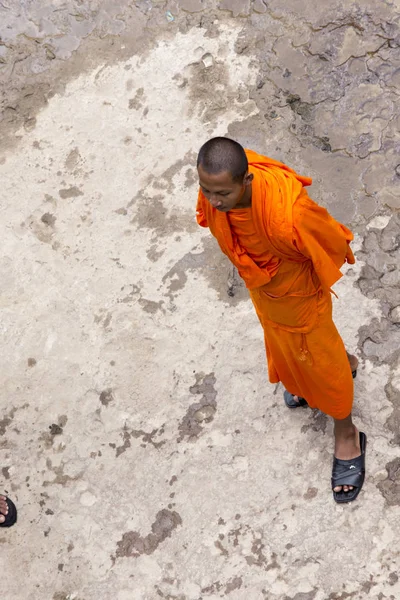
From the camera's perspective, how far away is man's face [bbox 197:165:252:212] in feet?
5.97

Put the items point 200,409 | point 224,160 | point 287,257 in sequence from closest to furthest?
point 224,160
point 287,257
point 200,409

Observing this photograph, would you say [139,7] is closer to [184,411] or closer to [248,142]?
[248,142]

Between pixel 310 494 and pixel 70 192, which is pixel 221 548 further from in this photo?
pixel 70 192

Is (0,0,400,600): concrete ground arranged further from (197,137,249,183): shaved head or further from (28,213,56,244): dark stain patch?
(197,137,249,183): shaved head

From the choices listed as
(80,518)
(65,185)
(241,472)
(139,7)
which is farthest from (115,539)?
(139,7)

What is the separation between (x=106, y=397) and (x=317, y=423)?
36.6 inches

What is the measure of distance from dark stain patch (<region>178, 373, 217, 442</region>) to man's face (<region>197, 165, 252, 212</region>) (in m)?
1.22

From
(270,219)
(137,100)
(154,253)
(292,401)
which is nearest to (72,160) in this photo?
(137,100)

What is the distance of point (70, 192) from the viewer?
3.54 meters

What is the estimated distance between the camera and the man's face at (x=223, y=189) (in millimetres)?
1819

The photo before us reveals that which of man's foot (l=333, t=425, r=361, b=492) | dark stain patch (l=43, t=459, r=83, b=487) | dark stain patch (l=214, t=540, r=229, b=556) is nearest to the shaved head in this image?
man's foot (l=333, t=425, r=361, b=492)

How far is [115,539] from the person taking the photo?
272 cm

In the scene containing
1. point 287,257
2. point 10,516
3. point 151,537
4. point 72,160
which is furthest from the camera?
point 72,160

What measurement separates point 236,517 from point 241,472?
0.18m
